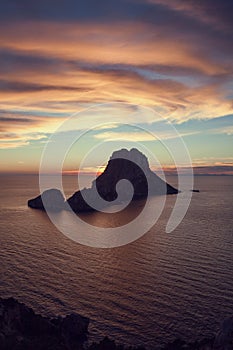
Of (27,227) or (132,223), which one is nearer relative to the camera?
(27,227)

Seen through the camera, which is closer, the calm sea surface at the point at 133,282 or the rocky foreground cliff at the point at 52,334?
the rocky foreground cliff at the point at 52,334

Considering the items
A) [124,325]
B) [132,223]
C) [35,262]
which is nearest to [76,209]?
[132,223]

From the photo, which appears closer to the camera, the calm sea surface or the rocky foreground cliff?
the rocky foreground cliff

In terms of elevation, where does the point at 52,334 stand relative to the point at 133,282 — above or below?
below

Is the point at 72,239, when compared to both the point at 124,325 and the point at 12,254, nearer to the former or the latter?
the point at 12,254
